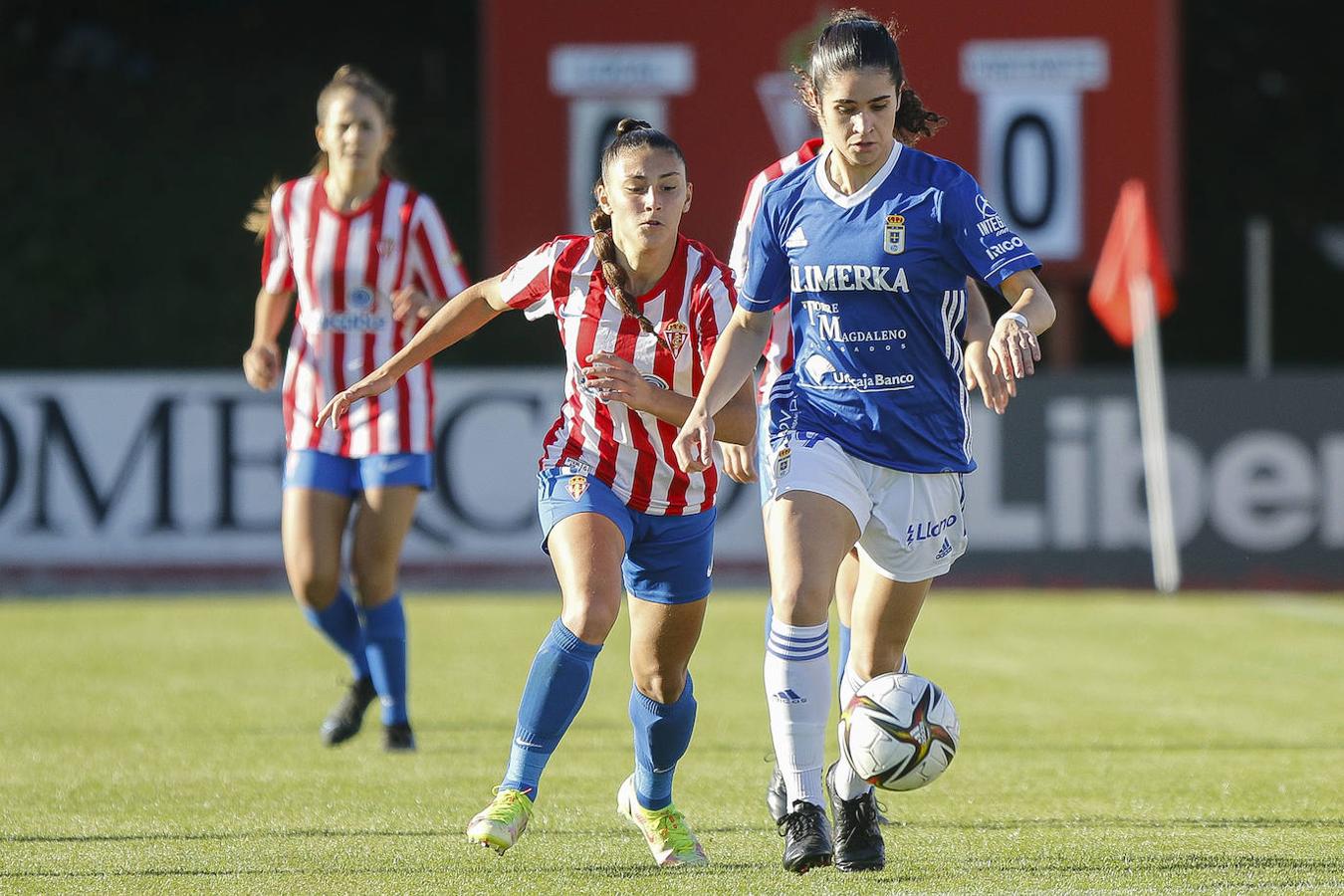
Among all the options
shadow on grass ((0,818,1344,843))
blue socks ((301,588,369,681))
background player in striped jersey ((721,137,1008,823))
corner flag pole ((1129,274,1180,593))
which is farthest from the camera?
corner flag pole ((1129,274,1180,593))

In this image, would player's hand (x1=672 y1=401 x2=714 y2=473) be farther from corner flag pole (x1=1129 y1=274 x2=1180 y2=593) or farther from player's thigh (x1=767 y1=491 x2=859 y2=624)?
corner flag pole (x1=1129 y1=274 x2=1180 y2=593)

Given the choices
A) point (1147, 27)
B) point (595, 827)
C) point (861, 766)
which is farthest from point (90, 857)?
point (1147, 27)

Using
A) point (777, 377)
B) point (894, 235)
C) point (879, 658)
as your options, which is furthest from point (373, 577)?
point (894, 235)

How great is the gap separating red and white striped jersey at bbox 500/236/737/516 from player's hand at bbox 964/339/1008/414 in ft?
2.20

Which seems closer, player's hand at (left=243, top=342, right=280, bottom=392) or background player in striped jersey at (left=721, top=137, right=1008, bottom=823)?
background player in striped jersey at (left=721, top=137, right=1008, bottom=823)

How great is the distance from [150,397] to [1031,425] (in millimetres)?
5573

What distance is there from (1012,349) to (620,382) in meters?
0.93

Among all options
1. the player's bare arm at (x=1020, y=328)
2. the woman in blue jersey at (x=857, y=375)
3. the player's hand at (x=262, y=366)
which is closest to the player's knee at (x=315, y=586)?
the player's hand at (x=262, y=366)

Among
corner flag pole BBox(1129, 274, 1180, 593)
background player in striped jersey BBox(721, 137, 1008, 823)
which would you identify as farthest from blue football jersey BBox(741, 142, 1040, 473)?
corner flag pole BBox(1129, 274, 1180, 593)

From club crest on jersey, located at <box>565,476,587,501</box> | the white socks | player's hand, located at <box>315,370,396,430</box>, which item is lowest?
the white socks

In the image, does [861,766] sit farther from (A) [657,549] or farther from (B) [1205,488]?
(B) [1205,488]

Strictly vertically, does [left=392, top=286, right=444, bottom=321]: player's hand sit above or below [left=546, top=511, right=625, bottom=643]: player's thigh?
above

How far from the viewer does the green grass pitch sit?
484 centimetres

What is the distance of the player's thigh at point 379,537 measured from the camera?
7.00 metres
